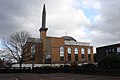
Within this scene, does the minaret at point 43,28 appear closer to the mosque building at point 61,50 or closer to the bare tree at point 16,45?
the mosque building at point 61,50

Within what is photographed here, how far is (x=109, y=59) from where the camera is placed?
3003 cm

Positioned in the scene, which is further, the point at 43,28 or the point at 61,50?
the point at 61,50

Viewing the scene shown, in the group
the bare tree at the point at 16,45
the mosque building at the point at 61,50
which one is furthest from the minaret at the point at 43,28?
the bare tree at the point at 16,45

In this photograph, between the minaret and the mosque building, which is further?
the mosque building

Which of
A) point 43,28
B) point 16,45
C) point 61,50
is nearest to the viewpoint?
point 16,45

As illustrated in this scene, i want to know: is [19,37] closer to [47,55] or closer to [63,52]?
[47,55]

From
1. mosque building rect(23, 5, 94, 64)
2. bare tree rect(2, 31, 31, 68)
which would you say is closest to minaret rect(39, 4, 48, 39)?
mosque building rect(23, 5, 94, 64)

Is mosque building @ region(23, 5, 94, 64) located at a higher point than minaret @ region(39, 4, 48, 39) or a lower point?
lower

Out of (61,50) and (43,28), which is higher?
(43,28)

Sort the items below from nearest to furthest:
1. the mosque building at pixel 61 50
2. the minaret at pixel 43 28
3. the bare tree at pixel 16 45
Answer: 1. the bare tree at pixel 16 45
2. the minaret at pixel 43 28
3. the mosque building at pixel 61 50

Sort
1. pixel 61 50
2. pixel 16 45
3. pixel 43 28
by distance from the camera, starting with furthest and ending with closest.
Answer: pixel 61 50 < pixel 43 28 < pixel 16 45

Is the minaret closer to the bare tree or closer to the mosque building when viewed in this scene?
the mosque building

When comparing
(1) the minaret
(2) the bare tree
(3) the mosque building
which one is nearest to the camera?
(2) the bare tree

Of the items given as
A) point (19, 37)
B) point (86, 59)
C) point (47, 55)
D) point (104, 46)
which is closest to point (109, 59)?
point (19, 37)
